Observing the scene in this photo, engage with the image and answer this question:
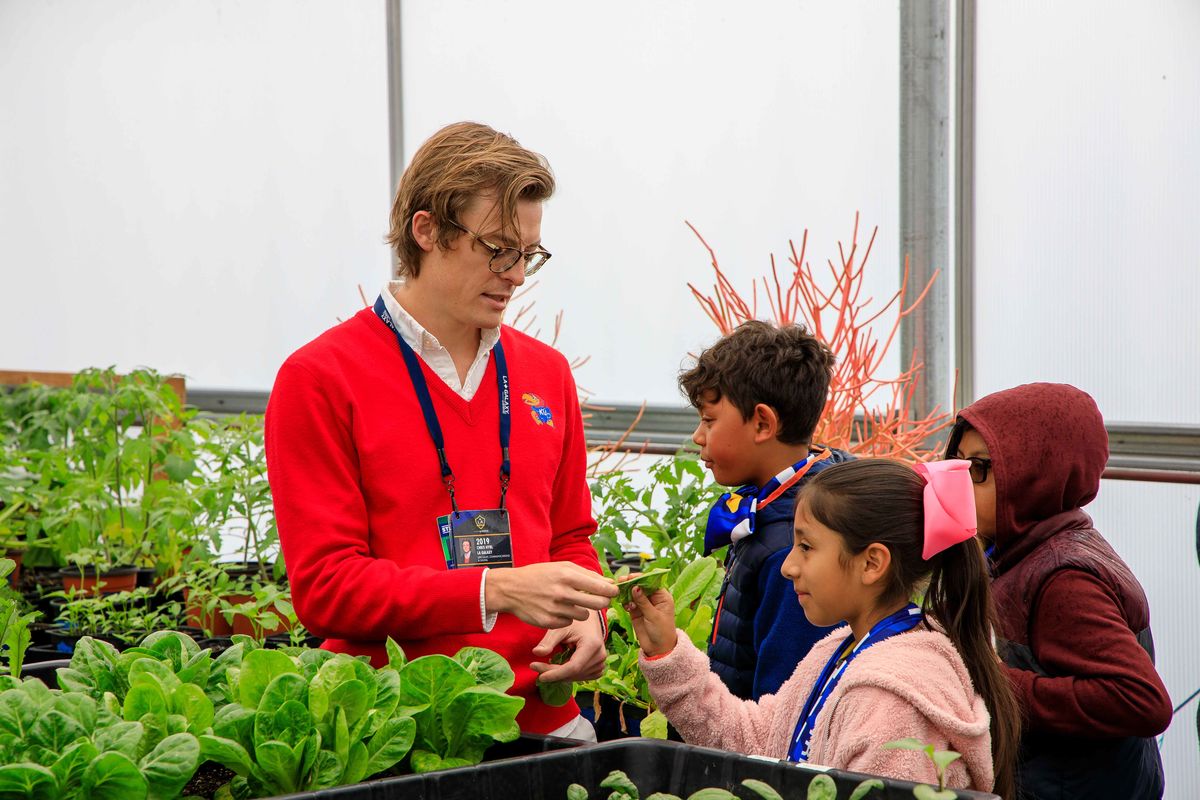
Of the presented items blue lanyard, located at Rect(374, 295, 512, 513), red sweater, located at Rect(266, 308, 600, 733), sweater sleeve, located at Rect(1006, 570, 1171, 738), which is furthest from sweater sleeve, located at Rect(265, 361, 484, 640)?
sweater sleeve, located at Rect(1006, 570, 1171, 738)

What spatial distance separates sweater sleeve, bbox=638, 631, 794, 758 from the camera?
1.53 m

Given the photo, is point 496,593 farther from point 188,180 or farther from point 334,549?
point 188,180

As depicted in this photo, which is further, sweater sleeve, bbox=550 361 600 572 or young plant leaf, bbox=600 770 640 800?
sweater sleeve, bbox=550 361 600 572

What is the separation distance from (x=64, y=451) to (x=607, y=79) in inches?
90.2

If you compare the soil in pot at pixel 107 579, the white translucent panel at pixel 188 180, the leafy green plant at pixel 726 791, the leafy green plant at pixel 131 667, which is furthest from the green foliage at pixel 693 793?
the white translucent panel at pixel 188 180

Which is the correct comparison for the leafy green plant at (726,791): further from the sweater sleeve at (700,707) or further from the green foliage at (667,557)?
the green foliage at (667,557)

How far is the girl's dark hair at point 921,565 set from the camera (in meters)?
1.44

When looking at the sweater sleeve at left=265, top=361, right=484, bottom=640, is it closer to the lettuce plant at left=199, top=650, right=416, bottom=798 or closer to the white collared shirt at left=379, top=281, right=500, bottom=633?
the white collared shirt at left=379, top=281, right=500, bottom=633

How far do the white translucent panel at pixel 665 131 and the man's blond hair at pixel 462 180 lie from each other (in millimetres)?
2343

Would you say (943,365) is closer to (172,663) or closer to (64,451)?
(64,451)

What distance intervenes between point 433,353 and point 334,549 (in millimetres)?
314

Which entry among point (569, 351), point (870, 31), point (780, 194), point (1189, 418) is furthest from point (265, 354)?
point (1189, 418)

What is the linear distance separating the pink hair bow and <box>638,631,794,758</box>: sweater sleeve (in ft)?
0.98

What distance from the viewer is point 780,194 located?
403cm
